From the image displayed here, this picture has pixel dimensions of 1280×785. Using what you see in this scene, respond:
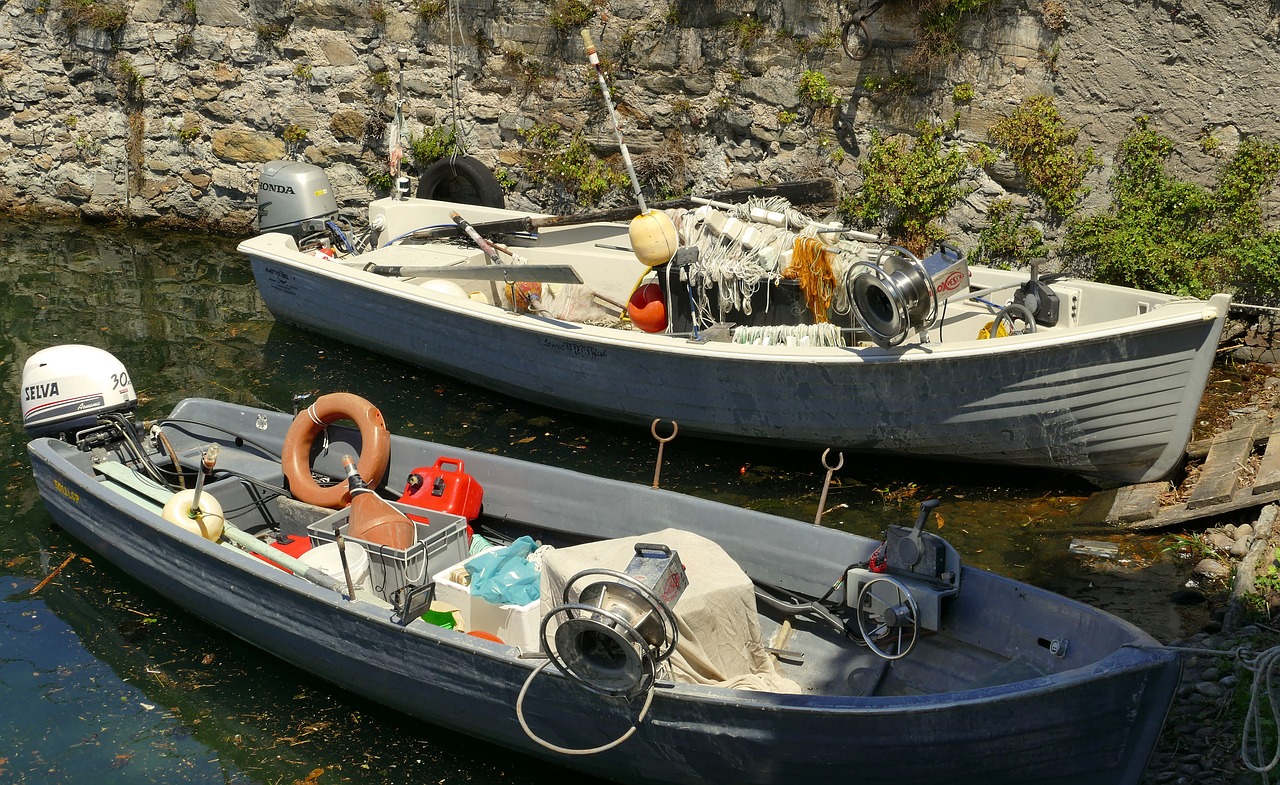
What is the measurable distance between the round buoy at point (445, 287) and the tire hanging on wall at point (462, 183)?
86.7 inches

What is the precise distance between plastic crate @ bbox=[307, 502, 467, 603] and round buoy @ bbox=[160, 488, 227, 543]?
44 centimetres

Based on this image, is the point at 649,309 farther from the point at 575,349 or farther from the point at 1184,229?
the point at 1184,229

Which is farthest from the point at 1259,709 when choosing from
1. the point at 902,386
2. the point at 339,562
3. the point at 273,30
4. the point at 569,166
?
the point at 273,30

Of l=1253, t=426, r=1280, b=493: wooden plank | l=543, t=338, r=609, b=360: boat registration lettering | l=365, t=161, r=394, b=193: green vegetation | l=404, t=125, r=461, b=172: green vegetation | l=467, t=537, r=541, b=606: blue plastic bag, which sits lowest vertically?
l=467, t=537, r=541, b=606: blue plastic bag

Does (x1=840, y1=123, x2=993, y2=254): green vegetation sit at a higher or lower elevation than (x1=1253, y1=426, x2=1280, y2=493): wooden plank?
higher

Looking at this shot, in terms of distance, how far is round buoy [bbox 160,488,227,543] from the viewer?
537 cm

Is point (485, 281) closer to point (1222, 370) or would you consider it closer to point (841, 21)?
point (841, 21)

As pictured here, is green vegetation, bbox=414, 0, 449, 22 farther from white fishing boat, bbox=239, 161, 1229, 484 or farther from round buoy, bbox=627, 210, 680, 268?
round buoy, bbox=627, 210, 680, 268

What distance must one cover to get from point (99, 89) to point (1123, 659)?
12.0 meters

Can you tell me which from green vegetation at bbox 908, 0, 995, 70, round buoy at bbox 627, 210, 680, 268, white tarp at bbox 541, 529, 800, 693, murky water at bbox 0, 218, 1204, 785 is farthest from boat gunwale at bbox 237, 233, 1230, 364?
green vegetation at bbox 908, 0, 995, 70

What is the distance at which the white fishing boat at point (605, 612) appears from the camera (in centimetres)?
369

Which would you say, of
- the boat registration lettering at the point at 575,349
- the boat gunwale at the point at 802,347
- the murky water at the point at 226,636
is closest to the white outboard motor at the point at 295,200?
the murky water at the point at 226,636

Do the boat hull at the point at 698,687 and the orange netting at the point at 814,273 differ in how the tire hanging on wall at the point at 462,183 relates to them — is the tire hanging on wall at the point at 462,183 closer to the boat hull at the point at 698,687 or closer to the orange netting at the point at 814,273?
the orange netting at the point at 814,273

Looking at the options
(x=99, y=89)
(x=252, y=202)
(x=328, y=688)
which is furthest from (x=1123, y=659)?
(x=99, y=89)
